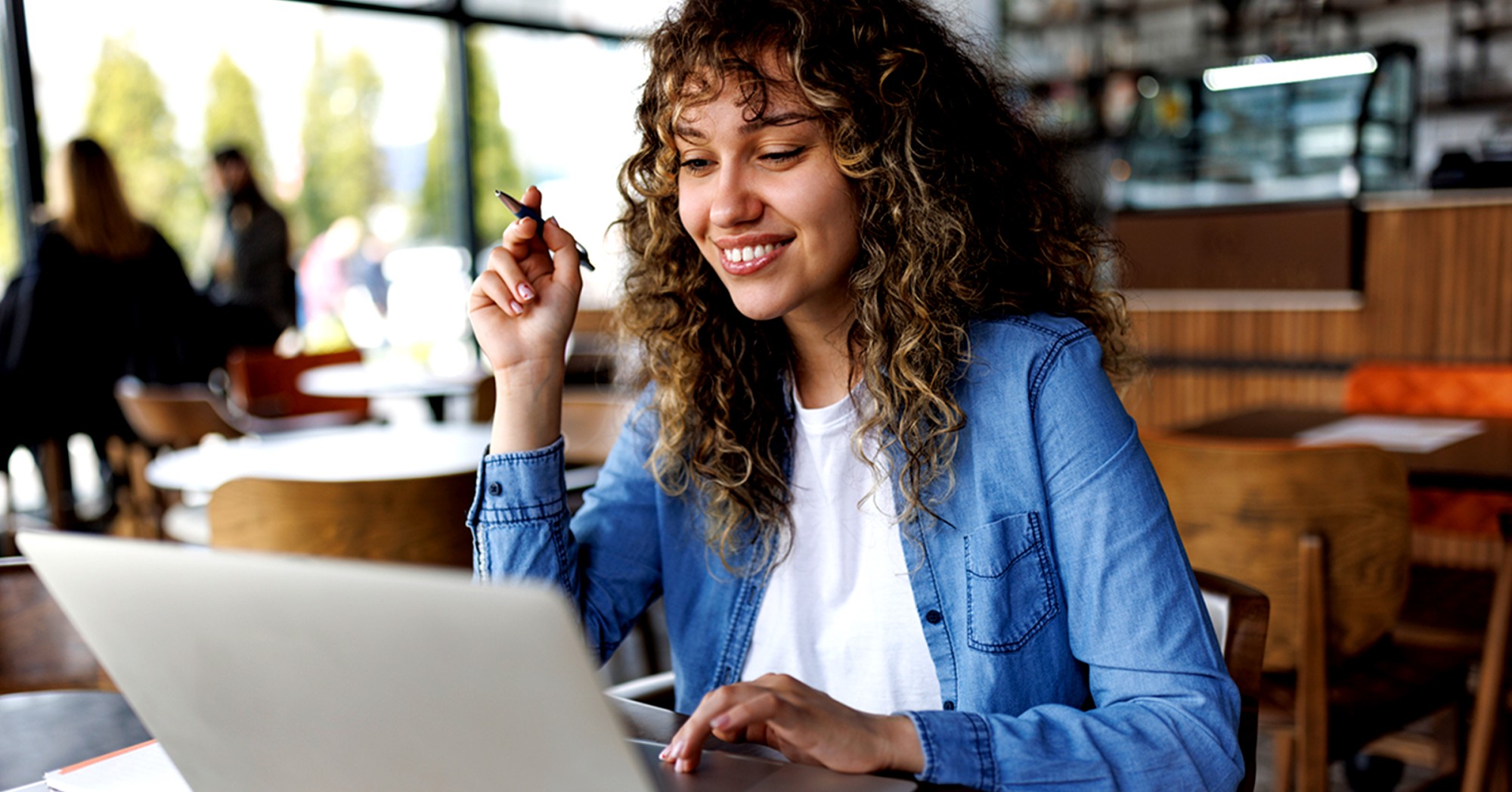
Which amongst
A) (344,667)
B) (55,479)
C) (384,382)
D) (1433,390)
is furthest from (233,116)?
(344,667)

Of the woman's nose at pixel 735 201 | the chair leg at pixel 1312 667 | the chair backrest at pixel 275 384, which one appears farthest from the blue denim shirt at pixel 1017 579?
the chair backrest at pixel 275 384

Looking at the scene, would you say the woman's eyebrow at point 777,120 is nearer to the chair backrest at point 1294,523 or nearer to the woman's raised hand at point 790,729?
the woman's raised hand at point 790,729

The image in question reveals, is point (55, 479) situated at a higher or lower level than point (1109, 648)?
lower

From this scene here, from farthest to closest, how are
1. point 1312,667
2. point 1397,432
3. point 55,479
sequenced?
point 55,479 < point 1397,432 < point 1312,667

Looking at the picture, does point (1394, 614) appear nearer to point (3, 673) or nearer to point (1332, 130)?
point (3, 673)

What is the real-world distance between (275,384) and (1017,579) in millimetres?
4067

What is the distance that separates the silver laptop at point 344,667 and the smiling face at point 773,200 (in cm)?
63

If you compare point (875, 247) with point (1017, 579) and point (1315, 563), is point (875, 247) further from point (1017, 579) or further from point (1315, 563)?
point (1315, 563)

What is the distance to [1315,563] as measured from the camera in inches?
68.4

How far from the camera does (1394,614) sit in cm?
186

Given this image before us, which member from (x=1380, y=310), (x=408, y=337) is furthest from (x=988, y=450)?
(x=408, y=337)

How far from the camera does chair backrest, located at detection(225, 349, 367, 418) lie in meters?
4.48

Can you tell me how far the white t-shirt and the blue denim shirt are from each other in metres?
0.03

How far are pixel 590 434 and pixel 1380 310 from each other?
282 cm
